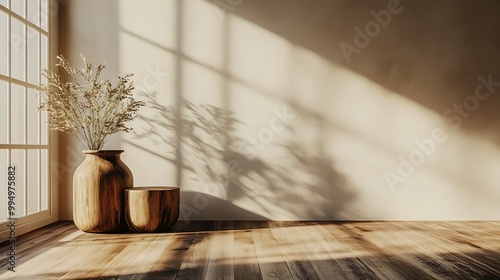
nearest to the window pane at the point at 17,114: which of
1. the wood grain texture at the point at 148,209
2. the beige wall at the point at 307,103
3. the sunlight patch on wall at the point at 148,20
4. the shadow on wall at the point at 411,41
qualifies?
the beige wall at the point at 307,103

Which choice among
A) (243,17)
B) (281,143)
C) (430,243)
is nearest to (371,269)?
(430,243)

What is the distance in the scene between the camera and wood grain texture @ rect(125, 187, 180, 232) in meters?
3.54

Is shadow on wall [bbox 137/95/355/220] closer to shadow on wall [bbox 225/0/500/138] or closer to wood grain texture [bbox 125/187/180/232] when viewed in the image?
wood grain texture [bbox 125/187/180/232]

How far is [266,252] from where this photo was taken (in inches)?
116

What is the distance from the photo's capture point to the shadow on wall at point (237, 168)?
165 inches

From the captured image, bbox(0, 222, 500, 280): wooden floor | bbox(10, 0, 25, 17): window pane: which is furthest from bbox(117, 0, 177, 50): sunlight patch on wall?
bbox(0, 222, 500, 280): wooden floor

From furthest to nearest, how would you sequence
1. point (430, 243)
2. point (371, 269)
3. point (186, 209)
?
point (186, 209) → point (430, 243) → point (371, 269)

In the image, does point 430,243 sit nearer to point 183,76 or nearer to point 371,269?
point 371,269

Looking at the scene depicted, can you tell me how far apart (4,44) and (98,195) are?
1190 millimetres

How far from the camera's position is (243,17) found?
13.9 feet

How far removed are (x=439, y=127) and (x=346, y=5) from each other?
132 centimetres

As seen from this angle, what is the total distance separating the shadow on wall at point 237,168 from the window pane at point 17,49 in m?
0.99

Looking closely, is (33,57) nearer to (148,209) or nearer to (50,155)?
(50,155)

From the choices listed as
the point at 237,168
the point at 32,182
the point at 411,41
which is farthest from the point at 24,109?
the point at 411,41
